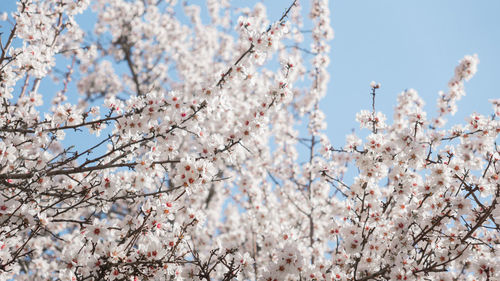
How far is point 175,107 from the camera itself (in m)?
3.78

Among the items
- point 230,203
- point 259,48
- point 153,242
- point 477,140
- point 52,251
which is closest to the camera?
point 153,242

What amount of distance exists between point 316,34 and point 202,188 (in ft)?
19.7

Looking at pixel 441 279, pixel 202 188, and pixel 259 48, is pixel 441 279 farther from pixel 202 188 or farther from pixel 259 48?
pixel 259 48

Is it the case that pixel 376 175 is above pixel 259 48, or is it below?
below

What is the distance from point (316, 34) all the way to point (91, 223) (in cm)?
670

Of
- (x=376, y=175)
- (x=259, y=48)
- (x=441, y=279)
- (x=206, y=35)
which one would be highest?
(x=206, y=35)

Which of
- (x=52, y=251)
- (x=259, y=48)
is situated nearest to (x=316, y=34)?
(x=259, y=48)

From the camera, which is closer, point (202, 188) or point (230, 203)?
point (202, 188)

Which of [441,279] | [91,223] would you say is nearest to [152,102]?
[91,223]

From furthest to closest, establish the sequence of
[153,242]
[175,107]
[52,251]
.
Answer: [52,251] < [175,107] < [153,242]

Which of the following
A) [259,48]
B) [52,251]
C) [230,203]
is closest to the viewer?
[259,48]

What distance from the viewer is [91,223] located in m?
3.17

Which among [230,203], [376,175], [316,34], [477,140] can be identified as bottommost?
[376,175]

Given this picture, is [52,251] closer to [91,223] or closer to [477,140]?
[91,223]
